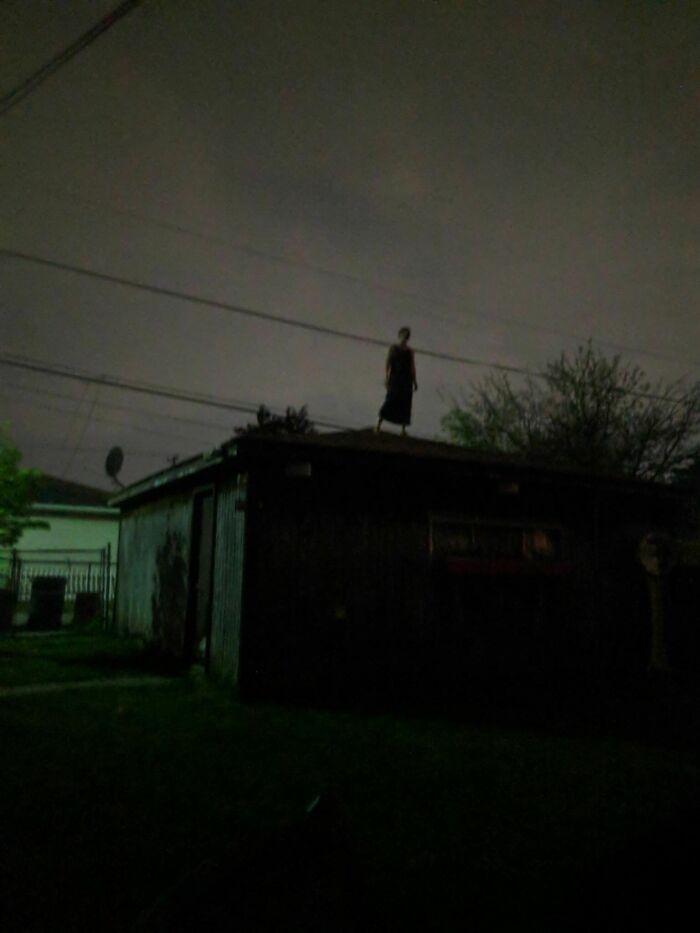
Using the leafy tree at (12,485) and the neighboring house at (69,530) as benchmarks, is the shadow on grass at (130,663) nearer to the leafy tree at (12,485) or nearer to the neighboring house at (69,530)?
the leafy tree at (12,485)

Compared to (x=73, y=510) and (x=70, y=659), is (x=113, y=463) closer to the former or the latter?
(x=73, y=510)

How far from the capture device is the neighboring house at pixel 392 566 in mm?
8727

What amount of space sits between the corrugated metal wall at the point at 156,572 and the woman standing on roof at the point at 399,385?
3861 millimetres

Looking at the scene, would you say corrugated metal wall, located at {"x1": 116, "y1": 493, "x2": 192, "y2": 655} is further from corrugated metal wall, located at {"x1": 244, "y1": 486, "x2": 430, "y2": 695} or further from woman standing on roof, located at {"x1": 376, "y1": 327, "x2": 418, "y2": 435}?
woman standing on roof, located at {"x1": 376, "y1": 327, "x2": 418, "y2": 435}

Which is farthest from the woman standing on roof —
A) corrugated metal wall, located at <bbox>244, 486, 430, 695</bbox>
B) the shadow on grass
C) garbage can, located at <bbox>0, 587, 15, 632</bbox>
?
garbage can, located at <bbox>0, 587, 15, 632</bbox>

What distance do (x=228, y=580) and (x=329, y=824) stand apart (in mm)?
6620

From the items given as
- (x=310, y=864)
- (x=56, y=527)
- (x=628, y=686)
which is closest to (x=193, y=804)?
(x=310, y=864)

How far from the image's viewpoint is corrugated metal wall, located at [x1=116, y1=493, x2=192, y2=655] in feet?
36.8

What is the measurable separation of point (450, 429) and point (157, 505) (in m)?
17.2

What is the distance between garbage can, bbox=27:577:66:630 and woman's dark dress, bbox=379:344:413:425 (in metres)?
8.73

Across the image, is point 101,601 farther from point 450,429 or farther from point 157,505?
point 450,429

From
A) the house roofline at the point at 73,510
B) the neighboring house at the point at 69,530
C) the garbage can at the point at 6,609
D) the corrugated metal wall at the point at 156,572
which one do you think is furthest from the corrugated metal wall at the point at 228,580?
the house roofline at the point at 73,510

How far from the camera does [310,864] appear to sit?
8.09 feet

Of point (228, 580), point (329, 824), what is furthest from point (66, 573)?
point (329, 824)
